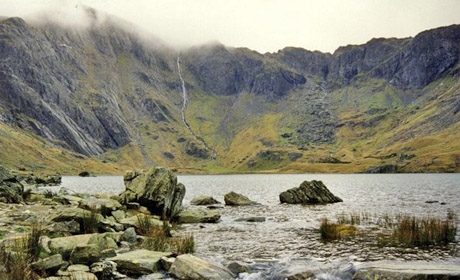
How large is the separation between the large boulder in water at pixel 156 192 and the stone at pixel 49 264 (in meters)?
23.4

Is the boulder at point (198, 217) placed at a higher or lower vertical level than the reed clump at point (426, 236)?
lower

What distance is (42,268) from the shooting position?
1547cm

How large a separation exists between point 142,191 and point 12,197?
52.8 feet

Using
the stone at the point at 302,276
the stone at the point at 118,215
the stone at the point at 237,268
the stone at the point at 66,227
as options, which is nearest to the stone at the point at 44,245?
the stone at the point at 66,227

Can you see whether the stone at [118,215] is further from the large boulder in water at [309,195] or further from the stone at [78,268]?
the large boulder in water at [309,195]

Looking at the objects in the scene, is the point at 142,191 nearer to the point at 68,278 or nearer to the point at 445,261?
the point at 68,278

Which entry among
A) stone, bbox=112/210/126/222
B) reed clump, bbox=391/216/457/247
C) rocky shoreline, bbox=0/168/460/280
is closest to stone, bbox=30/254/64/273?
rocky shoreline, bbox=0/168/460/280

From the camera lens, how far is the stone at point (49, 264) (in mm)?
15453

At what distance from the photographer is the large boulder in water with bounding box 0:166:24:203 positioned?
41841 mm

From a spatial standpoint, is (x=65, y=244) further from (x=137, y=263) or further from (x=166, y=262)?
(x=166, y=262)

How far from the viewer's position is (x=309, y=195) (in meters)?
61.5

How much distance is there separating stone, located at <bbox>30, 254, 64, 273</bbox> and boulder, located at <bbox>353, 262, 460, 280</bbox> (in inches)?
545

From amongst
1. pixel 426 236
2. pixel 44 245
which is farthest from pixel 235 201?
pixel 44 245

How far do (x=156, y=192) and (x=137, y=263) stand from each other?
74.4 ft
